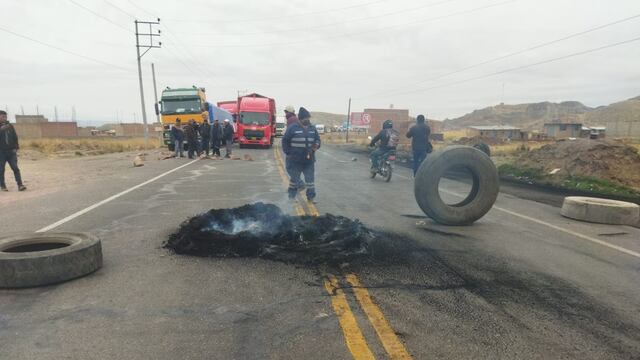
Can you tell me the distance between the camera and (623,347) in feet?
10.7

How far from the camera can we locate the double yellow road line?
3.12 m

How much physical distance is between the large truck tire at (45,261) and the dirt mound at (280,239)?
1.07 meters

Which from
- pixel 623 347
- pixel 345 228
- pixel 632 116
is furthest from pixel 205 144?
pixel 632 116

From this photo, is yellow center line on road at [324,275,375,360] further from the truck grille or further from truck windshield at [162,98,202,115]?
the truck grille

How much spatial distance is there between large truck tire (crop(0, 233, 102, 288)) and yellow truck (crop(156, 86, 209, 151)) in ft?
79.2

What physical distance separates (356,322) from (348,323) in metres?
0.06

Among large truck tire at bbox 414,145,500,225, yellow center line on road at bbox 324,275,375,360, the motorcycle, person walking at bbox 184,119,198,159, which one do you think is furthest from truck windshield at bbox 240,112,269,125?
yellow center line on road at bbox 324,275,375,360

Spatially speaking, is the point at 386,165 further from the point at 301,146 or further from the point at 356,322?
the point at 356,322

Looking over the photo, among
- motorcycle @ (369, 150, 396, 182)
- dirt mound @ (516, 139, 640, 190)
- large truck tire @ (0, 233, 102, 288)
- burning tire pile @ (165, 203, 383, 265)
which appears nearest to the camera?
large truck tire @ (0, 233, 102, 288)

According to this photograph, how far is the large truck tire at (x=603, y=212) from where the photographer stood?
8.00m

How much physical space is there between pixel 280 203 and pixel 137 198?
3.30 m

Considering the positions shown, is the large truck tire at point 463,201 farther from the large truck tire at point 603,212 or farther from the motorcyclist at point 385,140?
the motorcyclist at point 385,140

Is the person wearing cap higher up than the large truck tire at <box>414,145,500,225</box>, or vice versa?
the person wearing cap

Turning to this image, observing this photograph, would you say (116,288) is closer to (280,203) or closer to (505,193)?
(280,203)
